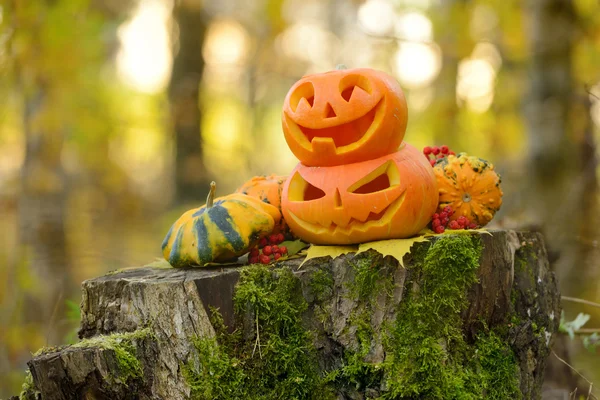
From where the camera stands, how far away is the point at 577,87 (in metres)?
6.07

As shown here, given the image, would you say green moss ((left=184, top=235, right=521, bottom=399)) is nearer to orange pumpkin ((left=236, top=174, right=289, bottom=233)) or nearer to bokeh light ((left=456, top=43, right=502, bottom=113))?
orange pumpkin ((left=236, top=174, right=289, bottom=233))

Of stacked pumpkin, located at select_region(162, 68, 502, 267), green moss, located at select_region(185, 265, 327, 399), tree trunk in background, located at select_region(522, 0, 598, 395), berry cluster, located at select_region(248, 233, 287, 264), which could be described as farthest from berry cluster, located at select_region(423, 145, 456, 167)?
tree trunk in background, located at select_region(522, 0, 598, 395)

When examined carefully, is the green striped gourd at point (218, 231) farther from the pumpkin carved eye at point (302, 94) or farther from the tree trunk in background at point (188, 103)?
the tree trunk in background at point (188, 103)

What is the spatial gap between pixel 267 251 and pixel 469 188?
1.14 metres

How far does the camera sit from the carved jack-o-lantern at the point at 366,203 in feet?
8.70

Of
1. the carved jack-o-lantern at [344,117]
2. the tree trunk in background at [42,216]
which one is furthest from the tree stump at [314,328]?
the tree trunk in background at [42,216]

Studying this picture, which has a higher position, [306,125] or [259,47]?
[259,47]

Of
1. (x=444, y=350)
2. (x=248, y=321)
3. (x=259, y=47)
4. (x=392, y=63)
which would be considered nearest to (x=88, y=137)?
(x=248, y=321)

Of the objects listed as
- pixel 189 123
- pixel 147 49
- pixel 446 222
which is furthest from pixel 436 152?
pixel 147 49

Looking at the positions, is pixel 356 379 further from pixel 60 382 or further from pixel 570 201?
pixel 570 201

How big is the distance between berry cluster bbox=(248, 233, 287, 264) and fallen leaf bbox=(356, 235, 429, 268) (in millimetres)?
444

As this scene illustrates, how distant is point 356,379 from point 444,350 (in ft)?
1.46

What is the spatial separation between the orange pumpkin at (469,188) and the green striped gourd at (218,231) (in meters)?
0.96

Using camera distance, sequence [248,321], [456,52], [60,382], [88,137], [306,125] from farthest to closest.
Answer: [456,52] → [88,137] → [306,125] → [248,321] → [60,382]
